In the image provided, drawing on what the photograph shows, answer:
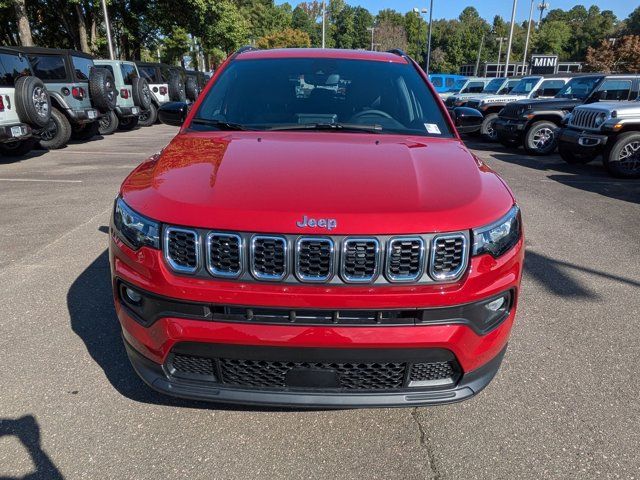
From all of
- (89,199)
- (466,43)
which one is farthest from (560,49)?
(89,199)

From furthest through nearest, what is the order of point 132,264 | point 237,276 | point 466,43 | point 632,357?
point 466,43 → point 632,357 → point 132,264 → point 237,276

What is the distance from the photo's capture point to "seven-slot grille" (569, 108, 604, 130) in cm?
896

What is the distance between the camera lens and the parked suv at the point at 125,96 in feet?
48.3

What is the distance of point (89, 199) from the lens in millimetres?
6711

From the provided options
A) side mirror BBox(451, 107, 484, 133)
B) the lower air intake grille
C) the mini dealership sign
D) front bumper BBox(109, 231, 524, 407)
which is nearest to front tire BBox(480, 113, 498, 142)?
side mirror BBox(451, 107, 484, 133)

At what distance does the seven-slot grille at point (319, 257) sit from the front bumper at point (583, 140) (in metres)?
8.37

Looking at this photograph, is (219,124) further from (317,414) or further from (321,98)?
(317,414)

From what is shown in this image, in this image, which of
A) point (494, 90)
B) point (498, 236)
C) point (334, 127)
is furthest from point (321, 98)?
point (494, 90)

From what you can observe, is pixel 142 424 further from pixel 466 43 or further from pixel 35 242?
pixel 466 43

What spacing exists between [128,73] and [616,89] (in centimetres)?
1356

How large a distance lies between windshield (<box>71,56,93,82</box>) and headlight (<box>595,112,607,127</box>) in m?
11.4

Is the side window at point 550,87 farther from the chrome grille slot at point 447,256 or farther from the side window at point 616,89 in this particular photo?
the chrome grille slot at point 447,256

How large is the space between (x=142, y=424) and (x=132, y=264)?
0.87 m

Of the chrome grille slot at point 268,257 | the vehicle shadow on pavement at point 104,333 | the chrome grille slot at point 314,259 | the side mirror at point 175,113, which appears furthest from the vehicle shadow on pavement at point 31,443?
the side mirror at point 175,113
